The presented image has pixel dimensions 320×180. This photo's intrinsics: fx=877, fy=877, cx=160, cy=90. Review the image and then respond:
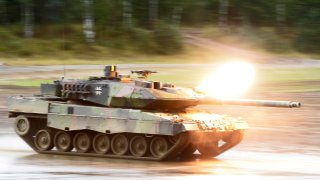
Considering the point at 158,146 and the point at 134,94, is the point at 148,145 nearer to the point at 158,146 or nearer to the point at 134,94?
the point at 158,146

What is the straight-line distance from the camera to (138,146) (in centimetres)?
1877

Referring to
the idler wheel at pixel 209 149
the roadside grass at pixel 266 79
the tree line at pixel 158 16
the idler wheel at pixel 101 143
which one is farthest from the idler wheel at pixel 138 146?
the tree line at pixel 158 16

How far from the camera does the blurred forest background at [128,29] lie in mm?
53125

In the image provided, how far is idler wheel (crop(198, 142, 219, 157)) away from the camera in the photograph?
1924 cm

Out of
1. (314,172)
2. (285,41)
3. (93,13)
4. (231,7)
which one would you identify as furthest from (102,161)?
(231,7)

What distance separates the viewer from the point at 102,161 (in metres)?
18.4

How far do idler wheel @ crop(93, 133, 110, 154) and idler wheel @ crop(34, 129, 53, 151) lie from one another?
1341mm

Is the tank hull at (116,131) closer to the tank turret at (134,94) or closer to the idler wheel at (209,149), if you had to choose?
the idler wheel at (209,149)

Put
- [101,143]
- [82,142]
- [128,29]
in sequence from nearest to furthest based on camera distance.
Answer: [101,143] < [82,142] < [128,29]

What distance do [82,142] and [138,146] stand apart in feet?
4.95

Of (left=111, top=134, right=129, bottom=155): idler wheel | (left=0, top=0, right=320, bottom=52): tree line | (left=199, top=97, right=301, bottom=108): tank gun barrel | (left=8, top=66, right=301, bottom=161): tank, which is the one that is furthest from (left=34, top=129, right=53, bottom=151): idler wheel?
(left=0, top=0, right=320, bottom=52): tree line

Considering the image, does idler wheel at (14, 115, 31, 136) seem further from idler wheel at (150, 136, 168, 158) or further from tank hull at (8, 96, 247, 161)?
idler wheel at (150, 136, 168, 158)

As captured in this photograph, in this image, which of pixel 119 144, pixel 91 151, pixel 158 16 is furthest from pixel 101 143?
pixel 158 16

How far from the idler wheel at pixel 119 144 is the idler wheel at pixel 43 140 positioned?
186cm
